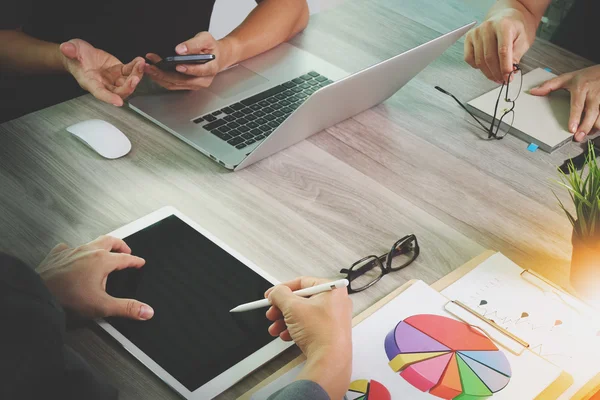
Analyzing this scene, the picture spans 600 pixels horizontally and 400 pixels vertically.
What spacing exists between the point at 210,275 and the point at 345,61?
0.80m

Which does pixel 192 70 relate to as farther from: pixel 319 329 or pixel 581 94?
pixel 581 94

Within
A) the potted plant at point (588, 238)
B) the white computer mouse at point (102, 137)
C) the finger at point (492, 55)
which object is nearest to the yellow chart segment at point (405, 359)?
the potted plant at point (588, 238)

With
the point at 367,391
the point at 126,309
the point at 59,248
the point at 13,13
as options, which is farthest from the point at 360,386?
the point at 13,13

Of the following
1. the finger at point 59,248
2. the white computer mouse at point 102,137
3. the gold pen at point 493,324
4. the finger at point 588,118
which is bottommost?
the finger at point 59,248

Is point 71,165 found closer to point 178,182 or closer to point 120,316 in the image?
point 178,182

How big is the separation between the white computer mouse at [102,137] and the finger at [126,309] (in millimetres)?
393

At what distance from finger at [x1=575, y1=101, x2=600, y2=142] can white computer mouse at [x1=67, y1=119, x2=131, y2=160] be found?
3.16ft

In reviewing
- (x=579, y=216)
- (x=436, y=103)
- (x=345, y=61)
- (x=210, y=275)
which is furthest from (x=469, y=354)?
(x=345, y=61)

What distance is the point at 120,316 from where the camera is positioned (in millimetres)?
913

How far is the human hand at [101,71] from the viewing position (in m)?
1.32

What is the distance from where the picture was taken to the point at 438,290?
1.03 metres

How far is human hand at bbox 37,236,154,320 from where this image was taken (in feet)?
2.96

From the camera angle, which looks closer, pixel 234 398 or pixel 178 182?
pixel 234 398

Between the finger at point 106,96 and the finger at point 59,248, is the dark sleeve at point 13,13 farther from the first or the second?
the finger at point 59,248
